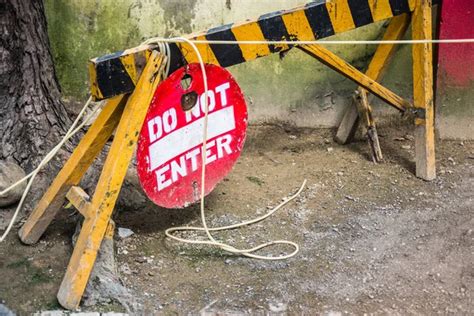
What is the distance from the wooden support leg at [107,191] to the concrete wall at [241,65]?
1514 mm

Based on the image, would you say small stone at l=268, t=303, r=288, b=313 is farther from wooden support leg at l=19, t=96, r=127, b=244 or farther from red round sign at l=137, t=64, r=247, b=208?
wooden support leg at l=19, t=96, r=127, b=244

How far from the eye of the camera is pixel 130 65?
2.96 m

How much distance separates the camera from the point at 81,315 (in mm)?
2863

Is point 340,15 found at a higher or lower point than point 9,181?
higher

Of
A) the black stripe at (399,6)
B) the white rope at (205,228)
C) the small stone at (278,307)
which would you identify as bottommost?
the small stone at (278,307)

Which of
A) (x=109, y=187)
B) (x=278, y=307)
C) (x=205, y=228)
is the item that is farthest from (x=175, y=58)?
(x=278, y=307)

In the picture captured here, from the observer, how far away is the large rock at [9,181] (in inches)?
139

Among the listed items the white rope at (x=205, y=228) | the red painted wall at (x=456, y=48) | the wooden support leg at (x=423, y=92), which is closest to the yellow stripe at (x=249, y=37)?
the white rope at (x=205, y=228)

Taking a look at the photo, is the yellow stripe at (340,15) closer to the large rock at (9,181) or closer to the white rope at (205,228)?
the white rope at (205,228)

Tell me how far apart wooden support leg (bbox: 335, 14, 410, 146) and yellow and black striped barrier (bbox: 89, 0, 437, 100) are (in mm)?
248

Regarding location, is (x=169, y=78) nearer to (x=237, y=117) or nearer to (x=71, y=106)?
(x=237, y=117)

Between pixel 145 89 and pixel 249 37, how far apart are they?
611 mm

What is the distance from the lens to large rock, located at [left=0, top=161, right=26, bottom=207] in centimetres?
353

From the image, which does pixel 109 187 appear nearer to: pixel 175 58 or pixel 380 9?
pixel 175 58
